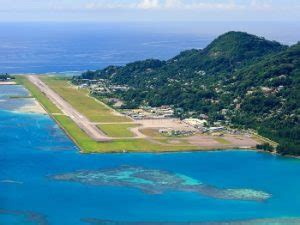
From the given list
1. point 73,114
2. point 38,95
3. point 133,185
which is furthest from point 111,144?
point 38,95

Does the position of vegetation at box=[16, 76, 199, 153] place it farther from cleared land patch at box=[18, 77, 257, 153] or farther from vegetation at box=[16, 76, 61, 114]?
vegetation at box=[16, 76, 61, 114]

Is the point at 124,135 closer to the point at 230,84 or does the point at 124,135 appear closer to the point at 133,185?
the point at 133,185

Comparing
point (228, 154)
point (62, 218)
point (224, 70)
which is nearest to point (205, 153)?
point (228, 154)

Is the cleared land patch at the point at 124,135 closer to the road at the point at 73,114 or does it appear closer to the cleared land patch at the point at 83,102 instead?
the cleared land patch at the point at 83,102

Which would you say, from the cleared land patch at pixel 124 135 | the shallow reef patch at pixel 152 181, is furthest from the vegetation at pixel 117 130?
the shallow reef patch at pixel 152 181

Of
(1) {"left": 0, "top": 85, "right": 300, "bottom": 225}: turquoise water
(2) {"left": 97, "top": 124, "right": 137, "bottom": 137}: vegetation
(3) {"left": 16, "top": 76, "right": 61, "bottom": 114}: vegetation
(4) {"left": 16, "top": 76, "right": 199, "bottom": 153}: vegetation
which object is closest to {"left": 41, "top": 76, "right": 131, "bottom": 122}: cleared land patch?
(3) {"left": 16, "top": 76, "right": 61, "bottom": 114}: vegetation

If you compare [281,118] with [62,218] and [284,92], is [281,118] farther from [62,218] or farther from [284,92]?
[62,218]
